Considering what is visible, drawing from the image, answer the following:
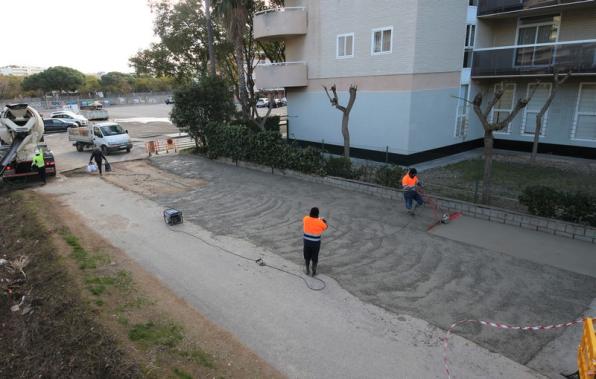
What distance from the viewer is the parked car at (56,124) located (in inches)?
1336

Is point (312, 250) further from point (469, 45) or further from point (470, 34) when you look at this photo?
point (470, 34)

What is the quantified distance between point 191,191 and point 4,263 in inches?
270

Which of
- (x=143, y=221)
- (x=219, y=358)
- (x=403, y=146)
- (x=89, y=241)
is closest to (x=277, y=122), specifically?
(x=403, y=146)

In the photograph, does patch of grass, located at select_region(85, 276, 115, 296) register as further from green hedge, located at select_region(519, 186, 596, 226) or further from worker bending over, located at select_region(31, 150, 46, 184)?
worker bending over, located at select_region(31, 150, 46, 184)

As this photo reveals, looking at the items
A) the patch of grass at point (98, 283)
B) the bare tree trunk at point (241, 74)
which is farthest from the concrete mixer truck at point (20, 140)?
the patch of grass at point (98, 283)

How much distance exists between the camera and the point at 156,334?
245 inches

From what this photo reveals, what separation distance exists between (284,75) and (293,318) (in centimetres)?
1700

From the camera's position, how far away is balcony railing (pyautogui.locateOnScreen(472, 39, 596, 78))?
619 inches

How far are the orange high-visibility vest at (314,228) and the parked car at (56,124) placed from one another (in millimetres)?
34009

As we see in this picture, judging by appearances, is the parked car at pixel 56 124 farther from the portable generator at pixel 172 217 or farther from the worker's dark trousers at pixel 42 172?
the portable generator at pixel 172 217

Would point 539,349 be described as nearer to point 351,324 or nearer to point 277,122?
point 351,324

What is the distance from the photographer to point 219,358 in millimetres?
5734

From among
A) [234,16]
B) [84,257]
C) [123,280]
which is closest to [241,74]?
[234,16]

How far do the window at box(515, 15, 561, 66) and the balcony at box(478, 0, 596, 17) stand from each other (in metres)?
1.54
